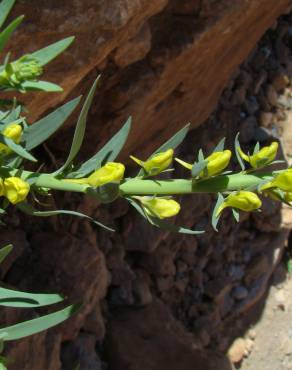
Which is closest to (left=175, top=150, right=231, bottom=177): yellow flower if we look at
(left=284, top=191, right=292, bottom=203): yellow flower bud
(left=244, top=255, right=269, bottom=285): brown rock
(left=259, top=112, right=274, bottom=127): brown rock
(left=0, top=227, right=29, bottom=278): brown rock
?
(left=284, top=191, right=292, bottom=203): yellow flower bud

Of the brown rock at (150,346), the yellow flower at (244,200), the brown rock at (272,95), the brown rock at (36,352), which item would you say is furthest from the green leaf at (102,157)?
the brown rock at (272,95)

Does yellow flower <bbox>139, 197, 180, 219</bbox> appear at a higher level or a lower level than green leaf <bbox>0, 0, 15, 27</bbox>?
lower

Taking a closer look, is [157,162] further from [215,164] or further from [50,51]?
[50,51]

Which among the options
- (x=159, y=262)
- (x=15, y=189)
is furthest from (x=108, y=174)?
(x=159, y=262)

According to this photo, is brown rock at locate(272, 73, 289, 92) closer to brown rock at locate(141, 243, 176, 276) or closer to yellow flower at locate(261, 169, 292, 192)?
brown rock at locate(141, 243, 176, 276)

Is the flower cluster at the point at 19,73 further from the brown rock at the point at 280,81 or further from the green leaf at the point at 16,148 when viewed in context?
the brown rock at the point at 280,81

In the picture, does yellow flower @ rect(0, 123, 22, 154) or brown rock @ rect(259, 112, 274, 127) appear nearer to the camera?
yellow flower @ rect(0, 123, 22, 154)
